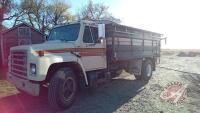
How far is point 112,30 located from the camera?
29.3 feet

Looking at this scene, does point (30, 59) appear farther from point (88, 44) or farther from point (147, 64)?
point (147, 64)

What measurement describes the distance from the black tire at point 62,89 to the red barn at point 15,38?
611 inches

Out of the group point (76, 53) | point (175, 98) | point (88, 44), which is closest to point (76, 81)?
point (76, 53)

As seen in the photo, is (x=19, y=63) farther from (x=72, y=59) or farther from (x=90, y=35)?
(x=90, y=35)

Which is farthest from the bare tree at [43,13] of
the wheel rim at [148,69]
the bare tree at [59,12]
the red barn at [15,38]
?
the wheel rim at [148,69]

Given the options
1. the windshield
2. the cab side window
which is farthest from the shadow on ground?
the windshield

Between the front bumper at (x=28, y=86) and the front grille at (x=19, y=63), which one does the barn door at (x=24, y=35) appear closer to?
the front grille at (x=19, y=63)

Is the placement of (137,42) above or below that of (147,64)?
above

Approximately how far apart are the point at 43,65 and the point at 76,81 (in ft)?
5.07

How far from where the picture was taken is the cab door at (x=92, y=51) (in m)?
8.07

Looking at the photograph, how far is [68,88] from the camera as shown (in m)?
7.25

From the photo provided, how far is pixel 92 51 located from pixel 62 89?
2067 mm

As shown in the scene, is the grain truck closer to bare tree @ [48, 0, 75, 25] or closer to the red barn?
the red barn

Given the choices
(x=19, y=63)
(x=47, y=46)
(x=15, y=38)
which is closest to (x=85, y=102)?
(x=47, y=46)
